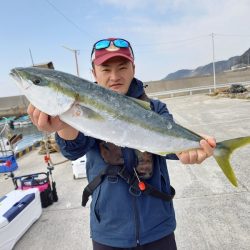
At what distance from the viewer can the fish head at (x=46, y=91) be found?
167 cm

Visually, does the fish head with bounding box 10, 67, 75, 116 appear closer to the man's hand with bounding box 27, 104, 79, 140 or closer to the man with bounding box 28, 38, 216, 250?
the man's hand with bounding box 27, 104, 79, 140

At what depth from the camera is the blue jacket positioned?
6.87 feet

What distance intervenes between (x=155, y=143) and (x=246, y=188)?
368 centimetres

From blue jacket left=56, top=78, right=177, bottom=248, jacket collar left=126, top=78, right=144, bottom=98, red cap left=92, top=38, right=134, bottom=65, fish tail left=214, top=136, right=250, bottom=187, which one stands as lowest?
Answer: blue jacket left=56, top=78, right=177, bottom=248

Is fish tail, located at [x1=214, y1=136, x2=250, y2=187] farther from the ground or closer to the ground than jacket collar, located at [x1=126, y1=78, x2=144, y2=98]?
closer to the ground

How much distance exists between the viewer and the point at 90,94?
1723mm

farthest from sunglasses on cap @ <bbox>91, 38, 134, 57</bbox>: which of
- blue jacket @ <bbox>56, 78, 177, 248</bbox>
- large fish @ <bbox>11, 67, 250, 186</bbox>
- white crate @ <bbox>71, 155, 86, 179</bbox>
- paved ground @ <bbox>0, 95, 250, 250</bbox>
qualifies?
white crate @ <bbox>71, 155, 86, 179</bbox>

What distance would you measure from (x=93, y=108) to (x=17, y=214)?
9.63 ft

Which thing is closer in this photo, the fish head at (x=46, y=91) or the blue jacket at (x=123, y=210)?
the fish head at (x=46, y=91)

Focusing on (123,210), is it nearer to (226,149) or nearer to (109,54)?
(226,149)

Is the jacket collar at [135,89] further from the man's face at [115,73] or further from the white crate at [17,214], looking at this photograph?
the white crate at [17,214]

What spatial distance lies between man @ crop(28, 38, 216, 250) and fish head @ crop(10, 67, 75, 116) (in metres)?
0.33

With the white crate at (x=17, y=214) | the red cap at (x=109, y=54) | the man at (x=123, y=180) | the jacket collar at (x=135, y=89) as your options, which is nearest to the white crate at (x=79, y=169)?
the white crate at (x=17, y=214)

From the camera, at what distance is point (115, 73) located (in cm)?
226
